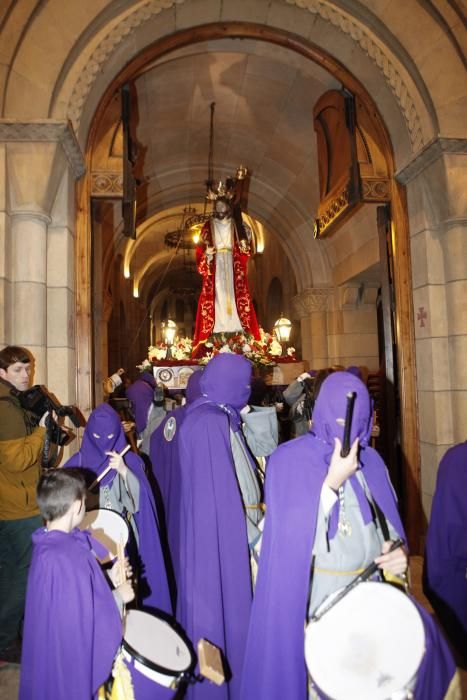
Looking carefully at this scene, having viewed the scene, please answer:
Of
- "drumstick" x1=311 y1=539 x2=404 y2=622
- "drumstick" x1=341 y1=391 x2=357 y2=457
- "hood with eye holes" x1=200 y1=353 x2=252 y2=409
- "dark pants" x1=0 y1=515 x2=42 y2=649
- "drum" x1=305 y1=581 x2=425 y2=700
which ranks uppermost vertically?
"hood with eye holes" x1=200 y1=353 x2=252 y2=409

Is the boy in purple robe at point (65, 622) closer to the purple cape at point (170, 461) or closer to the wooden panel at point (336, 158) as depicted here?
the purple cape at point (170, 461)

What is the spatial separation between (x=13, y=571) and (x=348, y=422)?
2784 mm

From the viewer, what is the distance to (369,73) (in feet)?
19.4

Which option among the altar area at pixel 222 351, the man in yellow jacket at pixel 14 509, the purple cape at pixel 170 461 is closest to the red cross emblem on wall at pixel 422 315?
the altar area at pixel 222 351

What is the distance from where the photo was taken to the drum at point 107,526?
2941 millimetres

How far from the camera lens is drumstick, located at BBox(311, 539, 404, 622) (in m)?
1.81

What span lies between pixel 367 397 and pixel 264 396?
4.62 metres

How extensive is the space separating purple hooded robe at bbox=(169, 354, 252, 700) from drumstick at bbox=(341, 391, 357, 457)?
99 cm

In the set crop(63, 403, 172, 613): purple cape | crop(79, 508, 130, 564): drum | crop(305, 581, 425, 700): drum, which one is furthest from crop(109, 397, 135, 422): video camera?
crop(305, 581, 425, 700): drum

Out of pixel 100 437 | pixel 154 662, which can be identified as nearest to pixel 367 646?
pixel 154 662

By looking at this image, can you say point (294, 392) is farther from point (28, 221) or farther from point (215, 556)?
point (28, 221)

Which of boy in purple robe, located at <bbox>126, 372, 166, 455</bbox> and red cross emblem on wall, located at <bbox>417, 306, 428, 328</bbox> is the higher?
red cross emblem on wall, located at <bbox>417, 306, 428, 328</bbox>

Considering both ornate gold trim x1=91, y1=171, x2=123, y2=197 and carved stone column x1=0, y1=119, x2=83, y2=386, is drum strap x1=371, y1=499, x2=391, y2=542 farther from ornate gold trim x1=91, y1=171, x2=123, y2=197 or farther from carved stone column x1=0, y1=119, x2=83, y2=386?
ornate gold trim x1=91, y1=171, x2=123, y2=197

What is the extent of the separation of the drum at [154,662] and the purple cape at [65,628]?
0.13 metres
